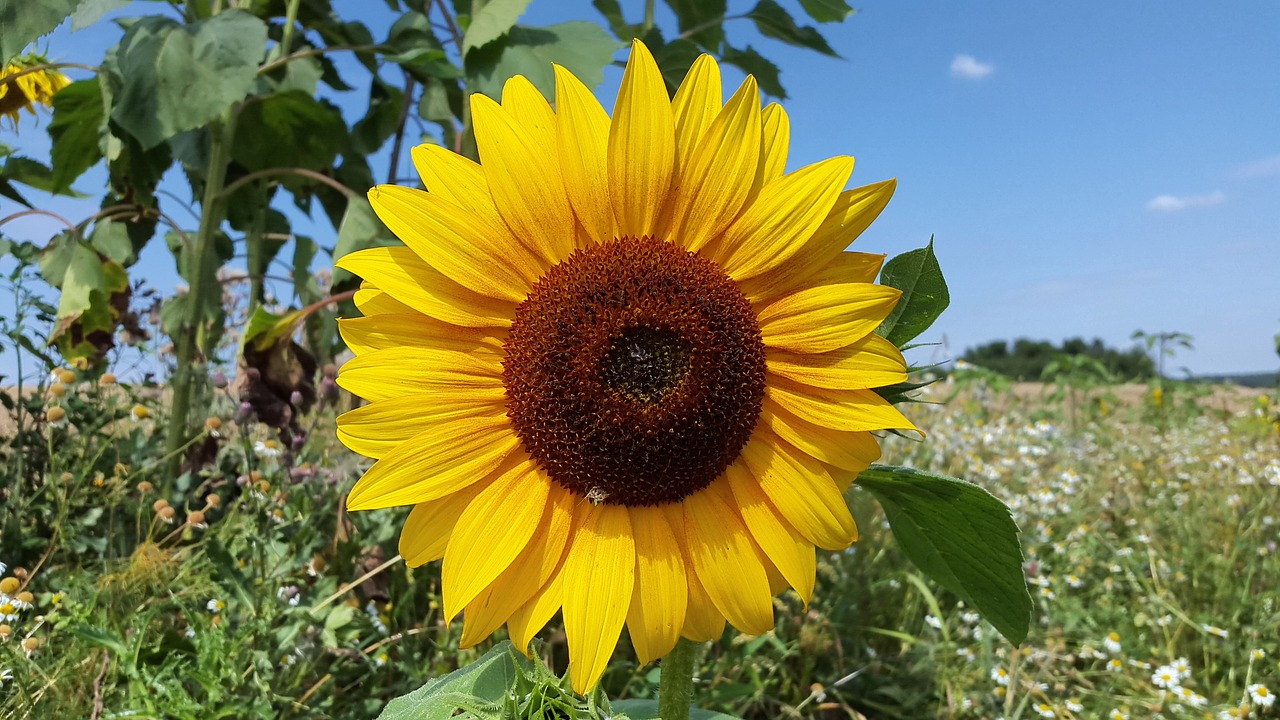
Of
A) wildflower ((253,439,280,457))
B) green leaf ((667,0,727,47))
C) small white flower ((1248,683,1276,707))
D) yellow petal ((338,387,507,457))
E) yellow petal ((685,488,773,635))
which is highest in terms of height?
green leaf ((667,0,727,47))

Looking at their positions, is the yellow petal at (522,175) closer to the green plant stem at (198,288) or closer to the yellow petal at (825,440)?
the yellow petal at (825,440)

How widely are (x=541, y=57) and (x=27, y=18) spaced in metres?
0.84

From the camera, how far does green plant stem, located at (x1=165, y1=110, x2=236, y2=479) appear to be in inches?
79.7

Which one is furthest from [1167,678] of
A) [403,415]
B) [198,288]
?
[198,288]

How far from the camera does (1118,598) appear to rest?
8.89 ft

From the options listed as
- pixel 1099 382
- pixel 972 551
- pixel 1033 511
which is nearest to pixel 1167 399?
pixel 1099 382

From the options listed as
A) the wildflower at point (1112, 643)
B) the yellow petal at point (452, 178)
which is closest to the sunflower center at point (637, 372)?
the yellow petal at point (452, 178)

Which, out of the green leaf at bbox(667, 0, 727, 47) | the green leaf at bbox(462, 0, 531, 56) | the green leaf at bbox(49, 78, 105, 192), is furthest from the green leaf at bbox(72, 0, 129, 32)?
the green leaf at bbox(667, 0, 727, 47)

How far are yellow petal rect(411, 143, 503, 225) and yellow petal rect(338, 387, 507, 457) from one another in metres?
0.18

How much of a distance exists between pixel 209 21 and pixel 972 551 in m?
1.70

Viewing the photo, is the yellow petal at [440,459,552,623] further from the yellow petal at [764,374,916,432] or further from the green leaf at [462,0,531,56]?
the green leaf at [462,0,531,56]

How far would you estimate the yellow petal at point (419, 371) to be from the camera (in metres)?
0.82

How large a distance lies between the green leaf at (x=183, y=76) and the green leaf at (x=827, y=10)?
1.09m

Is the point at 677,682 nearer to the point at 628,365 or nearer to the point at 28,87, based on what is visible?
the point at 628,365
